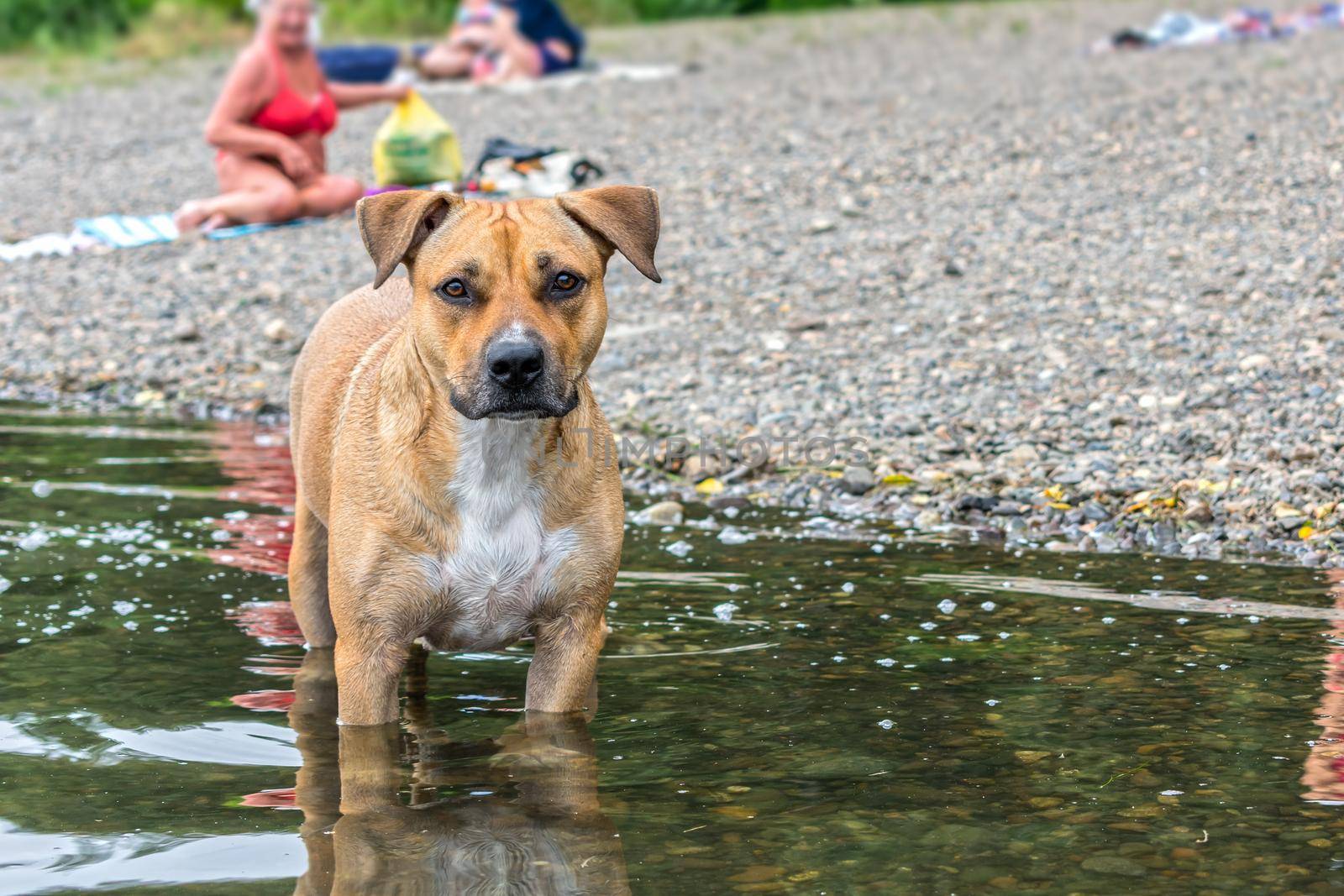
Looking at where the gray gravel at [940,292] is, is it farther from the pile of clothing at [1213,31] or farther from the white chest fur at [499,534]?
the white chest fur at [499,534]

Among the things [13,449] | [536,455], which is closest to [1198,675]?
[536,455]

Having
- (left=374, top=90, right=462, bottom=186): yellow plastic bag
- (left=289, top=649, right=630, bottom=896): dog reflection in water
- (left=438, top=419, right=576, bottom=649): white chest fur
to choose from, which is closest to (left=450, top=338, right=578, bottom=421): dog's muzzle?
(left=438, top=419, right=576, bottom=649): white chest fur

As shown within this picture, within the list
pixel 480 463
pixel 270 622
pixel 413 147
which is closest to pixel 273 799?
pixel 480 463

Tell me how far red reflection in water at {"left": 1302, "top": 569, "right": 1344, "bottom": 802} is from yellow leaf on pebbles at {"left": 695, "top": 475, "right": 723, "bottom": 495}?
3.39m

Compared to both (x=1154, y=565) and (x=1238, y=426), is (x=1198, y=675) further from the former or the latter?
(x=1238, y=426)

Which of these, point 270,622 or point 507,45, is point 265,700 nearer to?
point 270,622

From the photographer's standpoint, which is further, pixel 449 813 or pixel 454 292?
pixel 454 292

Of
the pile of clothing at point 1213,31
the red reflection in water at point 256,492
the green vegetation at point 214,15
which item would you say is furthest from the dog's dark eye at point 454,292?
the green vegetation at point 214,15

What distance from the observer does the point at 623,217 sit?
17.2 feet

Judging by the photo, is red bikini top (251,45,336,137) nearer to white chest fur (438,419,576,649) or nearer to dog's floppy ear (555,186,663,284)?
dog's floppy ear (555,186,663,284)

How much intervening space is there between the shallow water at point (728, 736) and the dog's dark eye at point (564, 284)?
1.32 m

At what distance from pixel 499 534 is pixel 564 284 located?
29.5 inches

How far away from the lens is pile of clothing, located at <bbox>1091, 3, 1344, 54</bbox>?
20.2 m

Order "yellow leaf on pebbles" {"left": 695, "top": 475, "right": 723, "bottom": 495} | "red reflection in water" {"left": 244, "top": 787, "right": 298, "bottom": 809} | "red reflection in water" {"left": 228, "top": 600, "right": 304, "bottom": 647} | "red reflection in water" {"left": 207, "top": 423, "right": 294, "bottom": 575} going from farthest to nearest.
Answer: "yellow leaf on pebbles" {"left": 695, "top": 475, "right": 723, "bottom": 495}
"red reflection in water" {"left": 207, "top": 423, "right": 294, "bottom": 575}
"red reflection in water" {"left": 228, "top": 600, "right": 304, "bottom": 647}
"red reflection in water" {"left": 244, "top": 787, "right": 298, "bottom": 809}
